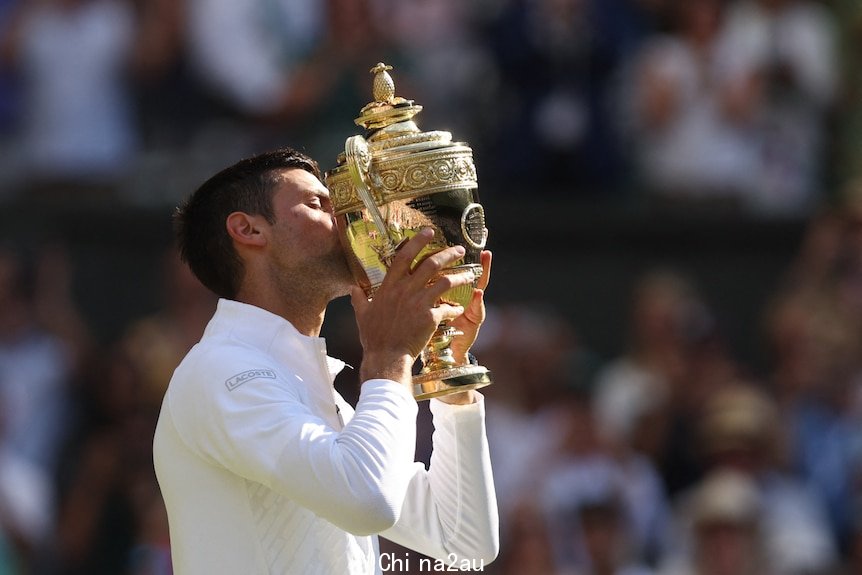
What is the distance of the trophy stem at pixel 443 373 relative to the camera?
12.8 ft

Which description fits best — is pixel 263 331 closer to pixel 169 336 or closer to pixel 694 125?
pixel 169 336

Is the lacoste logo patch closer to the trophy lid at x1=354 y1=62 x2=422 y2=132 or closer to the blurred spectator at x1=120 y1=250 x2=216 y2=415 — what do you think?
the trophy lid at x1=354 y1=62 x2=422 y2=132

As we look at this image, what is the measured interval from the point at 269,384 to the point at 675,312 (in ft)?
17.9

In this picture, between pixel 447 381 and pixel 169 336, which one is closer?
pixel 447 381

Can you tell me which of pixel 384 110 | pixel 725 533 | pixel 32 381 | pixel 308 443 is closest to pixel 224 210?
pixel 384 110

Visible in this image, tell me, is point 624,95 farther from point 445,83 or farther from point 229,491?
point 229,491

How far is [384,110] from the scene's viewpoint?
4.00 m

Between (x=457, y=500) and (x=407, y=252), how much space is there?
2.14ft

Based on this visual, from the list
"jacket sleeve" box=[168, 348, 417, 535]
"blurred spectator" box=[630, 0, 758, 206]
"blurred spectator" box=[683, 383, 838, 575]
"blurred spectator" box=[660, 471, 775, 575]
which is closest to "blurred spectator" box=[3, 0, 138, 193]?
"blurred spectator" box=[630, 0, 758, 206]

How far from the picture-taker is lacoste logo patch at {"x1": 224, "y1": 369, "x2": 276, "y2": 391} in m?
3.70

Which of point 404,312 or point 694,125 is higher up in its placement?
point 694,125

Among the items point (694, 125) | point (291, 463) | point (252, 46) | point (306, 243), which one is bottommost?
point (291, 463)

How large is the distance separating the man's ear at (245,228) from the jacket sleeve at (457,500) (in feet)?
1.84

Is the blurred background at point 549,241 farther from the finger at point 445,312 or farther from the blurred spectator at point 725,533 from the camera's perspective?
the finger at point 445,312
